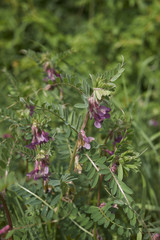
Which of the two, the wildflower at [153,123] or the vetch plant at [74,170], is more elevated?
the wildflower at [153,123]

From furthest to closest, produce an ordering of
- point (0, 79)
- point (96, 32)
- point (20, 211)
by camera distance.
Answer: point (96, 32), point (0, 79), point (20, 211)

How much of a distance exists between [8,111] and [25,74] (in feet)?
5.43

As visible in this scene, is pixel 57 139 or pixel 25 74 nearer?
pixel 57 139

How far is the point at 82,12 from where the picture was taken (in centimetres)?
326

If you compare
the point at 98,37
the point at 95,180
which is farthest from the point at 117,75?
the point at 98,37

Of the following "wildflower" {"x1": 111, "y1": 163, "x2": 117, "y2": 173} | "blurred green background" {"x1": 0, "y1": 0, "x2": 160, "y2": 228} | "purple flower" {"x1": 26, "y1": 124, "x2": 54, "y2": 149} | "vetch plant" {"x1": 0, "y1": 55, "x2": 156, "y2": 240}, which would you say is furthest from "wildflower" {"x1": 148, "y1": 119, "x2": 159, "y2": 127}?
"purple flower" {"x1": 26, "y1": 124, "x2": 54, "y2": 149}

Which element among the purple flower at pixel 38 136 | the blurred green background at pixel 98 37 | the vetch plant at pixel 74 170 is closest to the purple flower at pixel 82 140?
the vetch plant at pixel 74 170

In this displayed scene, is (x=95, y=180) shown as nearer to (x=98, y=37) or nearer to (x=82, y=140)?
(x=82, y=140)

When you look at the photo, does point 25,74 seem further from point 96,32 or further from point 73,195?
point 73,195

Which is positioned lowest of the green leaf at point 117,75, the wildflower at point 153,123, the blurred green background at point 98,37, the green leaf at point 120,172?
the green leaf at point 120,172

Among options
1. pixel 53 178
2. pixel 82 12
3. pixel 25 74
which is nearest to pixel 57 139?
pixel 53 178

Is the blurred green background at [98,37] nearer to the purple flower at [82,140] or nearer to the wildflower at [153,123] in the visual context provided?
the wildflower at [153,123]

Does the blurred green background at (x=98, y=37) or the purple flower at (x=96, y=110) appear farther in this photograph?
the blurred green background at (x=98, y=37)

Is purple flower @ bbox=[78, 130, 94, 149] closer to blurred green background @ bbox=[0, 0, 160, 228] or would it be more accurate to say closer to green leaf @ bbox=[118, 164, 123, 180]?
green leaf @ bbox=[118, 164, 123, 180]
